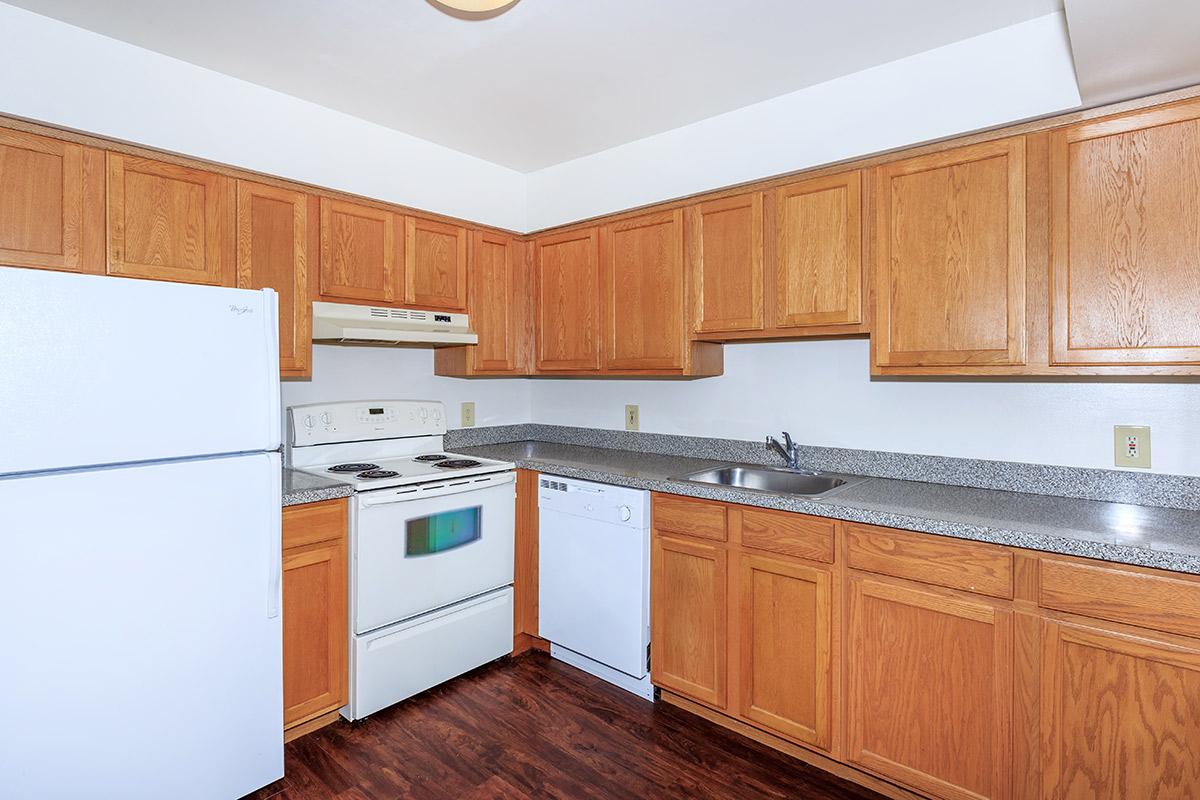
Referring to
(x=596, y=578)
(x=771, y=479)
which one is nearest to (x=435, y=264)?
(x=596, y=578)

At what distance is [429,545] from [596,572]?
71cm

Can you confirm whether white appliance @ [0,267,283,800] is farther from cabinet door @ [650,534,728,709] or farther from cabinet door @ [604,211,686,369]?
cabinet door @ [604,211,686,369]

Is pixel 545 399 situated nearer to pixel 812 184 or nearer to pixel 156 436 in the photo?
pixel 812 184

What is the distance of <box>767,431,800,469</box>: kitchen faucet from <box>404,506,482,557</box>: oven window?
1333 mm

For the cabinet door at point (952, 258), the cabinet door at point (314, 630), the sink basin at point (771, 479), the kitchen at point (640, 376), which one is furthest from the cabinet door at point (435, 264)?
the cabinet door at point (952, 258)

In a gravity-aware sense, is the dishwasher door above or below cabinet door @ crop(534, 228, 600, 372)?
below

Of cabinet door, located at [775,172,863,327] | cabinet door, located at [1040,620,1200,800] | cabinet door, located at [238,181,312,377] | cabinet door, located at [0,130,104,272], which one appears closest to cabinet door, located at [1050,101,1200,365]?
cabinet door, located at [775,172,863,327]

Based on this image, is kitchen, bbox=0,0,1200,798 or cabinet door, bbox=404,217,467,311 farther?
cabinet door, bbox=404,217,467,311

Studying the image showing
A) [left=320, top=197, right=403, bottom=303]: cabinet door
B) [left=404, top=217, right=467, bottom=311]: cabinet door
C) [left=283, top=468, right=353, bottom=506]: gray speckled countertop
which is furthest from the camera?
[left=404, top=217, right=467, bottom=311]: cabinet door

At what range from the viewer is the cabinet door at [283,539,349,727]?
228 centimetres

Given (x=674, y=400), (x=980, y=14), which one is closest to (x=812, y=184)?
(x=980, y=14)

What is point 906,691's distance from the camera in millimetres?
1955

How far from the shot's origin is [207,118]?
7.73 ft

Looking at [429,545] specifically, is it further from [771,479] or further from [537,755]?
[771,479]
